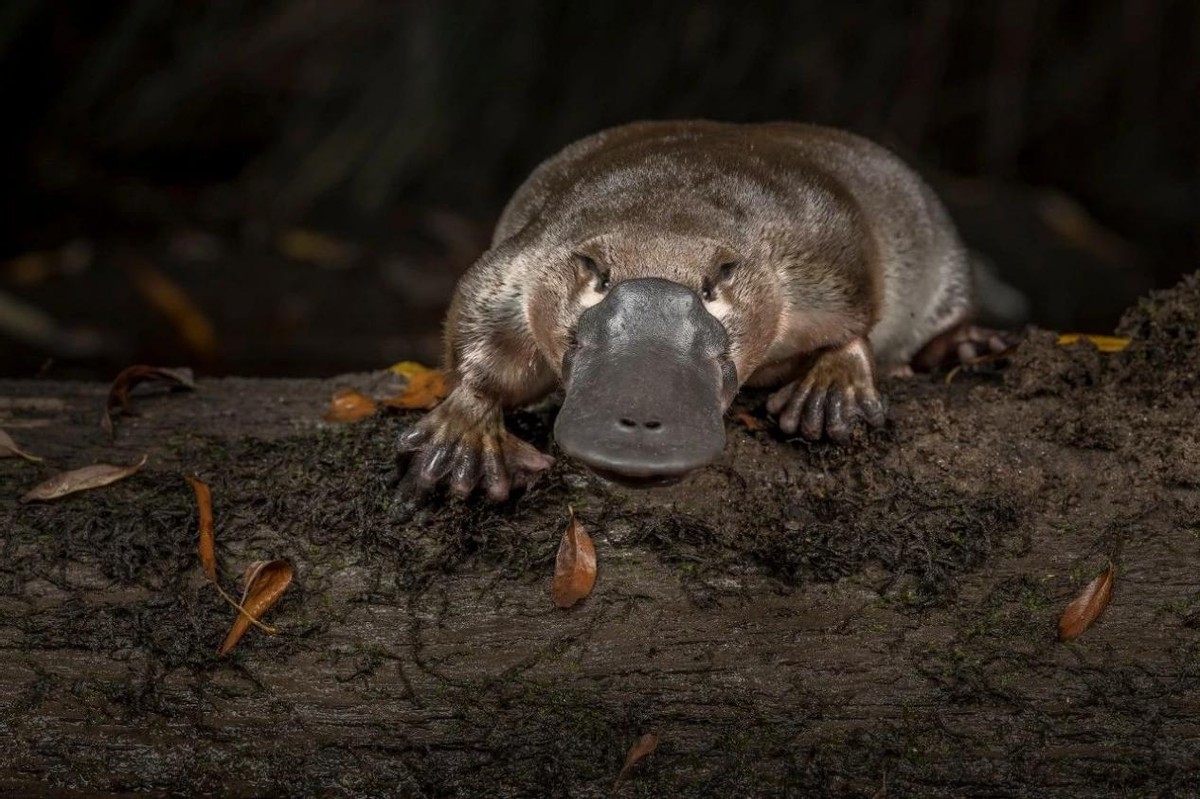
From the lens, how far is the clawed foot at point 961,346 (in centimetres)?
405

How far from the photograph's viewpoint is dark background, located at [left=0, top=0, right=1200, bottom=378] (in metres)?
6.79

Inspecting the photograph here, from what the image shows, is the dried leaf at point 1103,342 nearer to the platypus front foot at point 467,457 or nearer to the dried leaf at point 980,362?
the dried leaf at point 980,362

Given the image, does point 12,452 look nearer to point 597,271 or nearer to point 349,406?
point 349,406

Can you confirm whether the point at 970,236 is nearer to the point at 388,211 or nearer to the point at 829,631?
the point at 388,211

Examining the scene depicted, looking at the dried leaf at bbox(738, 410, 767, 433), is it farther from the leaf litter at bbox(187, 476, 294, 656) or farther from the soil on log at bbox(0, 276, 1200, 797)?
the leaf litter at bbox(187, 476, 294, 656)

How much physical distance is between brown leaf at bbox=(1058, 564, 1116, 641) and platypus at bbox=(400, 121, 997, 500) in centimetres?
58

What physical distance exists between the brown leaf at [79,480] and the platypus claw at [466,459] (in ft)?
2.02

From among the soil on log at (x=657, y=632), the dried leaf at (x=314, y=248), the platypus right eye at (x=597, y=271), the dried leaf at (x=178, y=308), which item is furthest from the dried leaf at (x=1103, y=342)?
the dried leaf at (x=314, y=248)

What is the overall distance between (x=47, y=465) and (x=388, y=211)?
4.43m

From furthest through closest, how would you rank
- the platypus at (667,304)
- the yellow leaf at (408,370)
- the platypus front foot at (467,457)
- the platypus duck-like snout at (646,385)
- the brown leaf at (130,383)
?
the yellow leaf at (408,370) < the brown leaf at (130,383) < the platypus front foot at (467,457) < the platypus at (667,304) < the platypus duck-like snout at (646,385)

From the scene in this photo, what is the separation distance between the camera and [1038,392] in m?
3.13

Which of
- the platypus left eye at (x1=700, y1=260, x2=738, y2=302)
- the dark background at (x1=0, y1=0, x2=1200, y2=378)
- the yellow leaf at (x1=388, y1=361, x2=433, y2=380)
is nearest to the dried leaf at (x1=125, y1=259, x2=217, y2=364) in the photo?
the dark background at (x1=0, y1=0, x2=1200, y2=378)

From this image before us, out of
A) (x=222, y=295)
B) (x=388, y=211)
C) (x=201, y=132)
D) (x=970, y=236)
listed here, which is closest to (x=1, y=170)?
(x=201, y=132)

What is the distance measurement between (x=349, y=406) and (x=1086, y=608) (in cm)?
174
